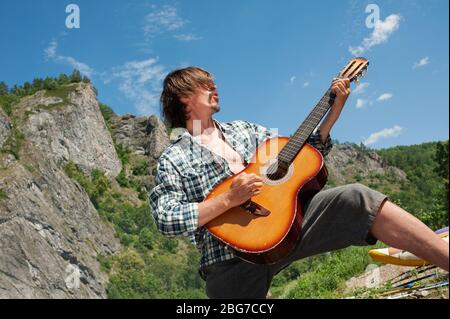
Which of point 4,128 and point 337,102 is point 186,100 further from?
point 4,128

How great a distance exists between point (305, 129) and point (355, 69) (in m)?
0.53

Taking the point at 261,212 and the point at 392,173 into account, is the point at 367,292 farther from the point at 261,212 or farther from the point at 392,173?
the point at 392,173

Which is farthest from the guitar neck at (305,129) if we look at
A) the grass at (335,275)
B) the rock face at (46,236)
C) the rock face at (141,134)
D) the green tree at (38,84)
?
the rock face at (141,134)

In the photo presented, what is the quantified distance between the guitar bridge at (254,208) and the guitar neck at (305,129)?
304 millimetres

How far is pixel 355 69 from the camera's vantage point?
10.6 feet

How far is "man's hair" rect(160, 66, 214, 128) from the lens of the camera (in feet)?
11.2

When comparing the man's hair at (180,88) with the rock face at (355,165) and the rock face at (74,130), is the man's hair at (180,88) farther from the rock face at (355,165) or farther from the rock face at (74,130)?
the rock face at (355,165)

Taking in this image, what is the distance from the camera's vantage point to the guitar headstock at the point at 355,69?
320 centimetres

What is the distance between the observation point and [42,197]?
3223 inches

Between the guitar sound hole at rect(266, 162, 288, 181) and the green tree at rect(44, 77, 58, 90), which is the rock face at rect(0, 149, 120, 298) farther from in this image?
the guitar sound hole at rect(266, 162, 288, 181)

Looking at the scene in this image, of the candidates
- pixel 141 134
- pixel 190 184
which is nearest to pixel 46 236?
pixel 141 134

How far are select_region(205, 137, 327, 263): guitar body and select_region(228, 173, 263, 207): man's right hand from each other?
0.15m

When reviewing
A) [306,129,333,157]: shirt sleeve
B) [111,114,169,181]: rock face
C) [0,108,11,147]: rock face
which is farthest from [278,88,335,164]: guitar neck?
[111,114,169,181]: rock face

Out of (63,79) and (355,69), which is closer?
(355,69)
